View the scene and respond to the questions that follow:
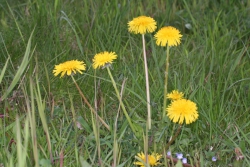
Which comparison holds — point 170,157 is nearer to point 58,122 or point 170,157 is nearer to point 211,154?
point 211,154

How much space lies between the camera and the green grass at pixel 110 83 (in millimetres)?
1634

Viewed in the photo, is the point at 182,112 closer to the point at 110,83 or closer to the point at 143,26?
the point at 143,26

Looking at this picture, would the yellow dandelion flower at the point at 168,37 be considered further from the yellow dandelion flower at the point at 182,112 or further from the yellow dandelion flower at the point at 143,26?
the yellow dandelion flower at the point at 182,112

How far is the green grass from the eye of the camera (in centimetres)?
163

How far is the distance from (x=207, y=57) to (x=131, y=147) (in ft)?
2.31

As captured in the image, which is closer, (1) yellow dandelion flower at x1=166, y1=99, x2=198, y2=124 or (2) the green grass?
(1) yellow dandelion flower at x1=166, y1=99, x2=198, y2=124

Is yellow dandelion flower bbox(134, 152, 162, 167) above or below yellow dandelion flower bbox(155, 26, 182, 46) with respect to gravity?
below

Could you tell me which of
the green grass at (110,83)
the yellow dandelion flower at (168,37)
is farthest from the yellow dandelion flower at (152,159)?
the yellow dandelion flower at (168,37)

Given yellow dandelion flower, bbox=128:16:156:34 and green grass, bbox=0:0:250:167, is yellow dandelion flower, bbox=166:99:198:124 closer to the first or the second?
green grass, bbox=0:0:250:167

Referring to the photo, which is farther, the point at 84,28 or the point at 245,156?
the point at 84,28

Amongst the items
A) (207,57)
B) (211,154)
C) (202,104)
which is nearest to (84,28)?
(207,57)

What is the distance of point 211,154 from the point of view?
164 centimetres

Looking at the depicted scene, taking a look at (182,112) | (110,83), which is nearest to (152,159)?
(182,112)

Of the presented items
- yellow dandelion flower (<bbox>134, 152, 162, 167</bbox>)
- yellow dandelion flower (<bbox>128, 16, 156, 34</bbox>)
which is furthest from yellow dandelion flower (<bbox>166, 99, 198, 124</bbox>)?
yellow dandelion flower (<bbox>128, 16, 156, 34</bbox>)
